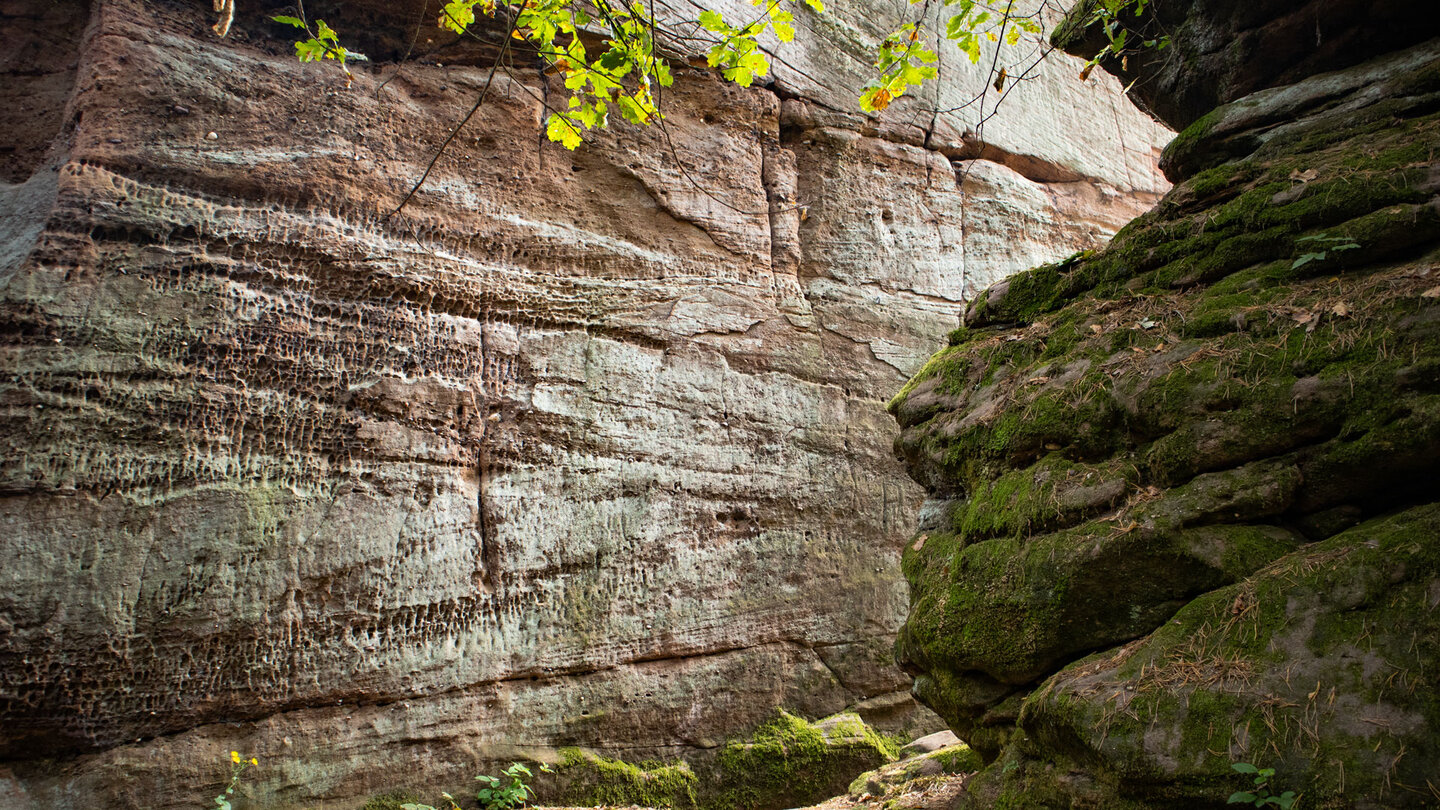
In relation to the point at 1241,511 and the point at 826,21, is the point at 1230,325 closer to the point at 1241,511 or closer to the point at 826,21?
the point at 1241,511

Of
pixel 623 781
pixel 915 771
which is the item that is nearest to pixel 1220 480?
pixel 915 771

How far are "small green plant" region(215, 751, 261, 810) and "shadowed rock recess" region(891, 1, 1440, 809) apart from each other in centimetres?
331

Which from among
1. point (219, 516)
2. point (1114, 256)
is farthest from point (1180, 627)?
point (219, 516)

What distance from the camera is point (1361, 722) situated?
2250mm

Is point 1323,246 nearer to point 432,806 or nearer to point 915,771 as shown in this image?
point 915,771

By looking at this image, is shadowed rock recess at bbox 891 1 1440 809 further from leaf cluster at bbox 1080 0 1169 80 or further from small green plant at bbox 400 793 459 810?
small green plant at bbox 400 793 459 810

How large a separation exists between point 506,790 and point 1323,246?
4.64 meters

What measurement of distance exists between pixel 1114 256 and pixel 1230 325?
2.97 feet

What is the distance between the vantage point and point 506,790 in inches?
182

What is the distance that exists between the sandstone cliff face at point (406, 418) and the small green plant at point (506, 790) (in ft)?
0.42

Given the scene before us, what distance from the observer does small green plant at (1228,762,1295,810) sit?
2232 mm

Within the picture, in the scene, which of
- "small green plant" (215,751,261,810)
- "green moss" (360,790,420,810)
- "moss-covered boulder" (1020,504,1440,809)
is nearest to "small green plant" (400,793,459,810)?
"green moss" (360,790,420,810)

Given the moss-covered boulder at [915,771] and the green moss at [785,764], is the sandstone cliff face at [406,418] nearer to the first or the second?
the green moss at [785,764]

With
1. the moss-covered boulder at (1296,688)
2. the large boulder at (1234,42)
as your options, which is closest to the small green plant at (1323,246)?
the moss-covered boulder at (1296,688)
